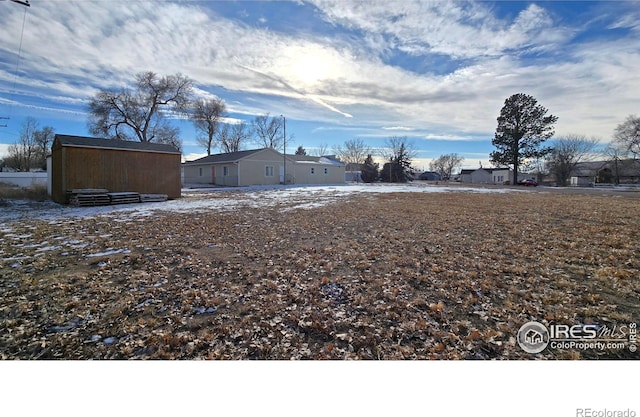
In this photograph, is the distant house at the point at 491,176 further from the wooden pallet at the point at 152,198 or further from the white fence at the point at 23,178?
the white fence at the point at 23,178

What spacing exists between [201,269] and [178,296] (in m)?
0.97

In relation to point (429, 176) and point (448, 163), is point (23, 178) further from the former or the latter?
point (448, 163)

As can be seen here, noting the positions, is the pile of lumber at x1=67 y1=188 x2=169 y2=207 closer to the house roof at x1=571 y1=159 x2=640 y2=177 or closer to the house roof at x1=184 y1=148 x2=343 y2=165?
the house roof at x1=184 y1=148 x2=343 y2=165

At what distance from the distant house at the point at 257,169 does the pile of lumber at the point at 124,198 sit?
523 inches

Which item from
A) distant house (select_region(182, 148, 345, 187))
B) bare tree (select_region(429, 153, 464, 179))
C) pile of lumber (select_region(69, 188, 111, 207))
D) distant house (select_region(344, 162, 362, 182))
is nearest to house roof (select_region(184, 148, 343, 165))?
distant house (select_region(182, 148, 345, 187))

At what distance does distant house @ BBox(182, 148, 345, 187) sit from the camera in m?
27.9

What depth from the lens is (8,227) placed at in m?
7.41

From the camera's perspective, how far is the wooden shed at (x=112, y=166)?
43.6ft

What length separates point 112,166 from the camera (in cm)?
1436

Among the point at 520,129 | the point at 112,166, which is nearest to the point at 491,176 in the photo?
the point at 520,129

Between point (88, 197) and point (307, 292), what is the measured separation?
13.6 metres
